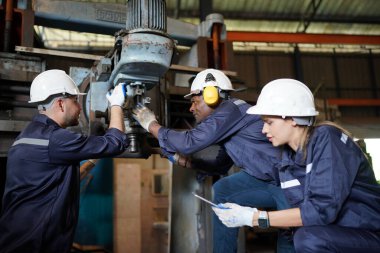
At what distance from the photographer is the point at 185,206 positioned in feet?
9.71

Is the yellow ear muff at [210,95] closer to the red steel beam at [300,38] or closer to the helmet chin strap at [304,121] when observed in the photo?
the helmet chin strap at [304,121]

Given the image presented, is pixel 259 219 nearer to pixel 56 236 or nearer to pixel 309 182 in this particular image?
pixel 309 182

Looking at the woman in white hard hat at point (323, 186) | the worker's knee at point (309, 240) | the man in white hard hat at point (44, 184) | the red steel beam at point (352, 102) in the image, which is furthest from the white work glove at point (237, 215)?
the red steel beam at point (352, 102)

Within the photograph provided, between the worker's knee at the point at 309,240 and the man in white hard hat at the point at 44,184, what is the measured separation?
2.94 feet

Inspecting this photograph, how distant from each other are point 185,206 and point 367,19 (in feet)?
25.1

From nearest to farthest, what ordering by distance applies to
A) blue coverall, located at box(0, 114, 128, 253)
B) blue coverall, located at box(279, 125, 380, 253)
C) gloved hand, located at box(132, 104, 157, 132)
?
1. blue coverall, located at box(279, 125, 380, 253)
2. blue coverall, located at box(0, 114, 128, 253)
3. gloved hand, located at box(132, 104, 157, 132)

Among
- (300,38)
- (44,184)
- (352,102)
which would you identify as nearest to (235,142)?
(44,184)

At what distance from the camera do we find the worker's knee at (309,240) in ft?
4.14

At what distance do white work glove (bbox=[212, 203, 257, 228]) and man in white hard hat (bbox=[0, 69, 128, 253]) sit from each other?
0.59 meters

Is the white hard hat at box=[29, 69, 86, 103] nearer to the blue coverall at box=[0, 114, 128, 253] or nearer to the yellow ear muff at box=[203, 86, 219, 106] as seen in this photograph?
the blue coverall at box=[0, 114, 128, 253]

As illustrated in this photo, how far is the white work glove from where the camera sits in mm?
1434

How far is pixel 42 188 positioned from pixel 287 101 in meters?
1.13

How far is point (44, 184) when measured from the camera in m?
1.58

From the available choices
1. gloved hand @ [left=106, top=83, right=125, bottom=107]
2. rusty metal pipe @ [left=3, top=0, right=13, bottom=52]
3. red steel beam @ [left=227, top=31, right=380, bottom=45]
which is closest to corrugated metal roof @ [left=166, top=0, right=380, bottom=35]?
red steel beam @ [left=227, top=31, right=380, bottom=45]
